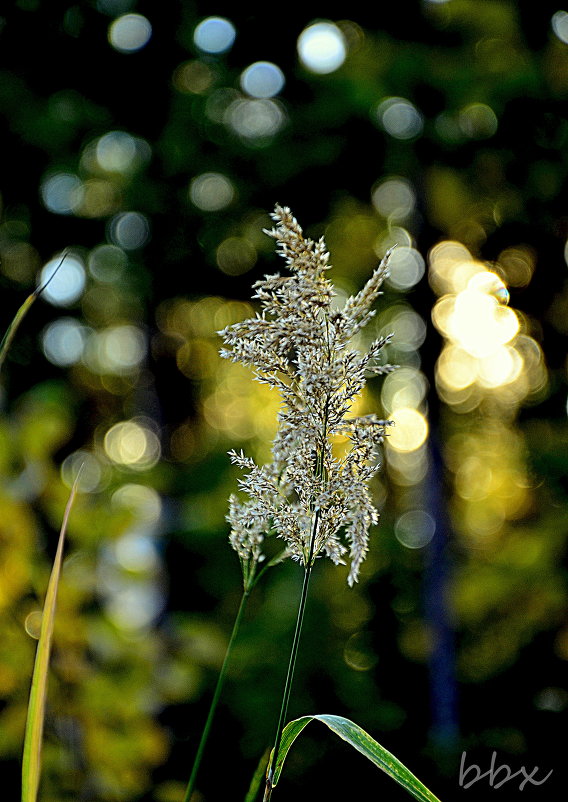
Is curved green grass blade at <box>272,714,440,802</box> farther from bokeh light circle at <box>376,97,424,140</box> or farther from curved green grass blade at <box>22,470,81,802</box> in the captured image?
bokeh light circle at <box>376,97,424,140</box>

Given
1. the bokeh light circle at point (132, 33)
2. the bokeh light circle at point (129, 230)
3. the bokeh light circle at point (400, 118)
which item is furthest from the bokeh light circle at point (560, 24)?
the bokeh light circle at point (129, 230)

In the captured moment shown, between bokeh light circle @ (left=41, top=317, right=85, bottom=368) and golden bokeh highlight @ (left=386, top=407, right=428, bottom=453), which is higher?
golden bokeh highlight @ (left=386, top=407, right=428, bottom=453)

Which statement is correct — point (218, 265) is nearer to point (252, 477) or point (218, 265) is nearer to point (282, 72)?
point (282, 72)

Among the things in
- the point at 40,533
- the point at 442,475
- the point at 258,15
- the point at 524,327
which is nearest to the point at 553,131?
the point at 524,327

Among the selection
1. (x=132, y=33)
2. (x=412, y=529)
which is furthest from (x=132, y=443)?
(x=132, y=33)

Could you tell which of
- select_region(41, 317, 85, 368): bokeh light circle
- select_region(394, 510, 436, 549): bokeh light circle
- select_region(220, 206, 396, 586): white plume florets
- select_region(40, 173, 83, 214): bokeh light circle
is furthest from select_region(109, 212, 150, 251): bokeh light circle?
select_region(220, 206, 396, 586): white plume florets
